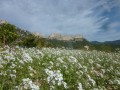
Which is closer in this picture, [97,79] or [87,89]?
[87,89]

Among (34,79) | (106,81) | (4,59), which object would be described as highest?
(4,59)

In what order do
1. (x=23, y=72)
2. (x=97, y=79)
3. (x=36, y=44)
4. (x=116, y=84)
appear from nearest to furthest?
(x=23, y=72), (x=116, y=84), (x=97, y=79), (x=36, y=44)

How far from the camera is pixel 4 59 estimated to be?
6.82 meters

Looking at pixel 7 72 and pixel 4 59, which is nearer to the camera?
pixel 7 72

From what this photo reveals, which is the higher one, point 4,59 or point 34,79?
point 4,59

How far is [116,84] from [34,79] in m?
3.73

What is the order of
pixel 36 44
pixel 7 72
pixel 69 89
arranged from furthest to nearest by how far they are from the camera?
pixel 36 44, pixel 69 89, pixel 7 72

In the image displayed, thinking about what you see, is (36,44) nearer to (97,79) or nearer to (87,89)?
(97,79)

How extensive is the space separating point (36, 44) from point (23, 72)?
18.7 m

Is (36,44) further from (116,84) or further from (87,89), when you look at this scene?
(87,89)

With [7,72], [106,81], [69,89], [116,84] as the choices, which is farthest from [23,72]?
[106,81]

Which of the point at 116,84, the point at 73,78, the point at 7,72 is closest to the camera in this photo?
the point at 7,72

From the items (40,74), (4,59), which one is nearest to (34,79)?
(40,74)

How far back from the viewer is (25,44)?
2619 cm
